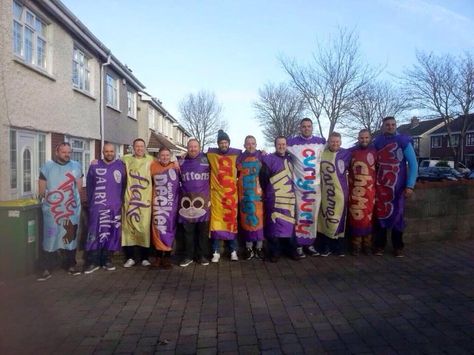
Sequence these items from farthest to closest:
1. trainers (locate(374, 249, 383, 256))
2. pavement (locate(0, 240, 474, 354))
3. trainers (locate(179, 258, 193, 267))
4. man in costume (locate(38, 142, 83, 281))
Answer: trainers (locate(374, 249, 383, 256)), trainers (locate(179, 258, 193, 267)), man in costume (locate(38, 142, 83, 281)), pavement (locate(0, 240, 474, 354))

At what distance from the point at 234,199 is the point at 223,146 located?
840 millimetres

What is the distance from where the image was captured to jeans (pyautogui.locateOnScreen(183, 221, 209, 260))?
650 centimetres

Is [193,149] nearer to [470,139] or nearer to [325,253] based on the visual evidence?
[325,253]

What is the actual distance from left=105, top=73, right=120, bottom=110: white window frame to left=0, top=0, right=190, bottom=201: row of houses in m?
0.04

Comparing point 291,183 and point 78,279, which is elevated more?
point 291,183

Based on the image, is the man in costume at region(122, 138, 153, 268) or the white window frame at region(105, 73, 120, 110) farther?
the white window frame at region(105, 73, 120, 110)

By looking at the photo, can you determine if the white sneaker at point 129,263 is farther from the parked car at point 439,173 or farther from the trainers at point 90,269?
the parked car at point 439,173

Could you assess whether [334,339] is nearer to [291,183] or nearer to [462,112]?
[291,183]

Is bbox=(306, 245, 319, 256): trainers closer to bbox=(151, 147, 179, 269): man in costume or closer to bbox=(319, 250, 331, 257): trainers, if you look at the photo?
bbox=(319, 250, 331, 257): trainers

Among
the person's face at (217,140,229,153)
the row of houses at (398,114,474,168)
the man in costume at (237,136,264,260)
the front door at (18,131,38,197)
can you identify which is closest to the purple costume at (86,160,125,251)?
the person's face at (217,140,229,153)

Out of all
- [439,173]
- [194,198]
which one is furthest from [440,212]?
[439,173]

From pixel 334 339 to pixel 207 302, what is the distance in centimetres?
161

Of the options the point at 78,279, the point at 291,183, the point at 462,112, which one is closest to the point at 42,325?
the point at 78,279

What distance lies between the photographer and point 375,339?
378cm
